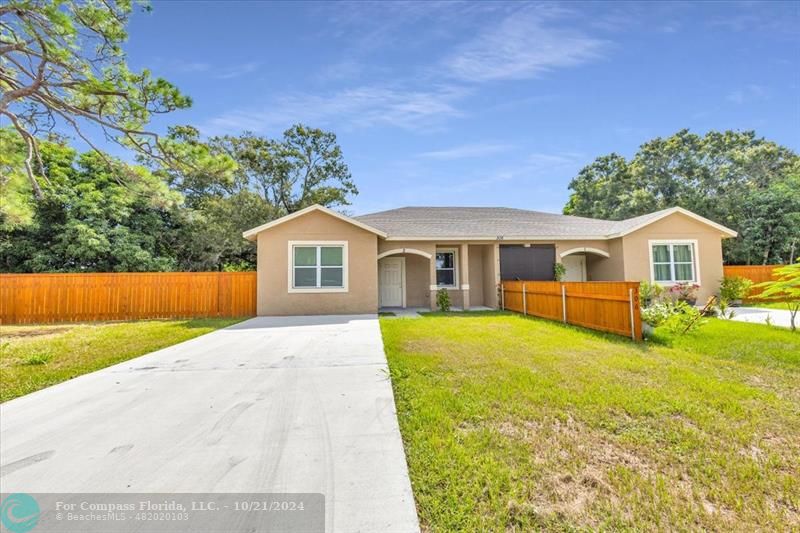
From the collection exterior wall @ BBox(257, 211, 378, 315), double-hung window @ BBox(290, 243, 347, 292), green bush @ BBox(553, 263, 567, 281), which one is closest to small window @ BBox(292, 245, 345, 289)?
double-hung window @ BBox(290, 243, 347, 292)

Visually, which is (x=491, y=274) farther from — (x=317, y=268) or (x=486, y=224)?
(x=317, y=268)

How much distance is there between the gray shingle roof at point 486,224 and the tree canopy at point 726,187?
12.3 m

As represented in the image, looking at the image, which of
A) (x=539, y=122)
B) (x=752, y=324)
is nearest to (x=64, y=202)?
(x=539, y=122)

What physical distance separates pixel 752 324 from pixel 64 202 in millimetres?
27245

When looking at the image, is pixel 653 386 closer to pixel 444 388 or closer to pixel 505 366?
pixel 505 366

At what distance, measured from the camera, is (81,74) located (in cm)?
734

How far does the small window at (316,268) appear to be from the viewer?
12547 millimetres

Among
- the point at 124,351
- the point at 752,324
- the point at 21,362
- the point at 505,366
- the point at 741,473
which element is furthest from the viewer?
the point at 752,324

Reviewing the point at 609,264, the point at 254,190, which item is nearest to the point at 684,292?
the point at 609,264

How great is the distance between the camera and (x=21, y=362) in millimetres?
6141

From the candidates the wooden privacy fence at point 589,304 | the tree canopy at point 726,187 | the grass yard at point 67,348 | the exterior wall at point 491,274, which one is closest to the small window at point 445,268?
the exterior wall at point 491,274

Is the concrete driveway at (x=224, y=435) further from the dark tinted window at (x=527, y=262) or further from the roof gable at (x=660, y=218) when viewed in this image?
the roof gable at (x=660, y=218)

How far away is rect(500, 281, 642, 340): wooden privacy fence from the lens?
7.14 metres

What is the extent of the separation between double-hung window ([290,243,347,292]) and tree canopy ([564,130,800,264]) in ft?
75.6
